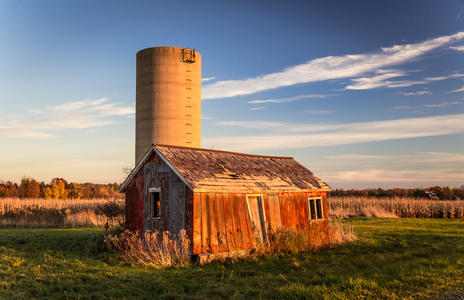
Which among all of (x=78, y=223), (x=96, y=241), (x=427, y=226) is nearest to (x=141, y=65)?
(x=78, y=223)

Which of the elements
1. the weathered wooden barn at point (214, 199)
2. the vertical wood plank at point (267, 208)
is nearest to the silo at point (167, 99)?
the weathered wooden barn at point (214, 199)

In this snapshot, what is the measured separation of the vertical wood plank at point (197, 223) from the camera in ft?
47.6

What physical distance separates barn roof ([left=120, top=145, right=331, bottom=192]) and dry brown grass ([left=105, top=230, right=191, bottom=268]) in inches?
82.3

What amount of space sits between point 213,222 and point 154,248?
Answer: 240cm

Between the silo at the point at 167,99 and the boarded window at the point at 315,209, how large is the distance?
10852 mm

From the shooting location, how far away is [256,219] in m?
16.9

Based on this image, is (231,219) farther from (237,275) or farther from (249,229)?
(237,275)

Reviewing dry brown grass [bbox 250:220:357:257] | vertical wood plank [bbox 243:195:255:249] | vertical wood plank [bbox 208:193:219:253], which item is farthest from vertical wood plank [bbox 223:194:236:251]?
dry brown grass [bbox 250:220:357:257]

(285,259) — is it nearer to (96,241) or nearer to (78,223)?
(96,241)

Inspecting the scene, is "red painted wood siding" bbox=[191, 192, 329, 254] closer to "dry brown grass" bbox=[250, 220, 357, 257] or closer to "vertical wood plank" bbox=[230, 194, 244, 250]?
"vertical wood plank" bbox=[230, 194, 244, 250]

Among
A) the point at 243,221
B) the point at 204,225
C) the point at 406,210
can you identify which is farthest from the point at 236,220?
the point at 406,210

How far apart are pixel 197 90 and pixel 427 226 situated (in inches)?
724

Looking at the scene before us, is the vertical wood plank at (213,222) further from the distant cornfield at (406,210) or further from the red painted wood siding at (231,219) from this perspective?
the distant cornfield at (406,210)

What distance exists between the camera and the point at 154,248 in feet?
50.3
